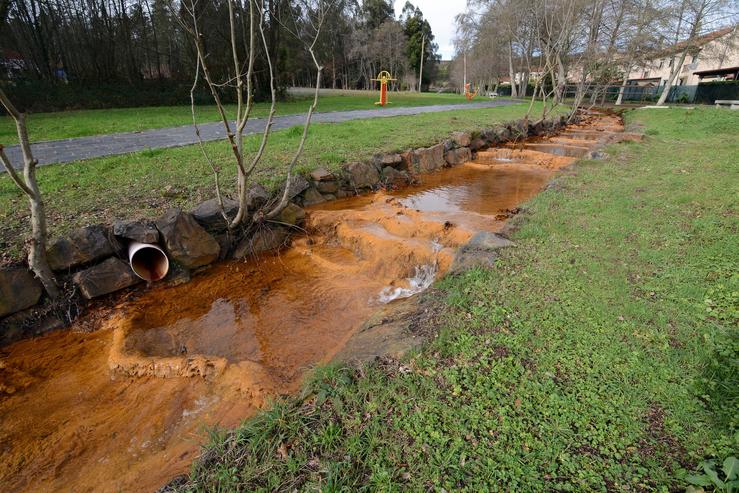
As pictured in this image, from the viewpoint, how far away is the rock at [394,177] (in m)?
7.72

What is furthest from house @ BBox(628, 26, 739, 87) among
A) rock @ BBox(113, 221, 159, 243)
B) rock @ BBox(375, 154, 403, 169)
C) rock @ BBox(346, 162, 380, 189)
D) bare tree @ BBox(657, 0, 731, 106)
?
rock @ BBox(113, 221, 159, 243)

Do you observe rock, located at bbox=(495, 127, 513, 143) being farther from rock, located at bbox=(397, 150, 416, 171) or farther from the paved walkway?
the paved walkway

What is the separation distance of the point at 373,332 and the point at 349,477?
1.22m

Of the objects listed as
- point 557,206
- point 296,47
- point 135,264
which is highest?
point 296,47

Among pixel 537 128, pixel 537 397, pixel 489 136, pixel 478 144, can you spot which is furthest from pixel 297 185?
pixel 537 128

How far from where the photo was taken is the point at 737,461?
1.60 meters

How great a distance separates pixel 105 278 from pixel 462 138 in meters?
8.94

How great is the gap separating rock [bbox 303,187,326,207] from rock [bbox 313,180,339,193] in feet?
0.35

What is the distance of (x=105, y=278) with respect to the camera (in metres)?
4.04

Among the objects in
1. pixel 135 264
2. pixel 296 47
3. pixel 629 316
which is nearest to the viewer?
pixel 629 316

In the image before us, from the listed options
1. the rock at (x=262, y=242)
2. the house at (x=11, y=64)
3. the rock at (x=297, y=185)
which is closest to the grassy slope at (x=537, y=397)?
the rock at (x=262, y=242)

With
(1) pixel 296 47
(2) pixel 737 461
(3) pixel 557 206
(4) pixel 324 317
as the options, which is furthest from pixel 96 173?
(1) pixel 296 47

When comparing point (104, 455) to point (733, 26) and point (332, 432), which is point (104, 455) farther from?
point (733, 26)

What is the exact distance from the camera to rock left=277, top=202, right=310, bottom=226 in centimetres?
554
